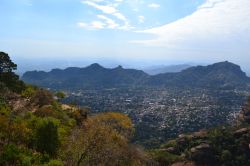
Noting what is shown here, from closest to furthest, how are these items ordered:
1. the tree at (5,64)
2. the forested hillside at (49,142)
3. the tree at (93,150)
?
the forested hillside at (49,142) → the tree at (93,150) → the tree at (5,64)

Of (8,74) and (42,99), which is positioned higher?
(8,74)

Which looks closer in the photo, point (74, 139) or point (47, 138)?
point (47, 138)

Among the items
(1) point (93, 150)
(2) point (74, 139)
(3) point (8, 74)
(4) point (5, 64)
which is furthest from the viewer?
(3) point (8, 74)

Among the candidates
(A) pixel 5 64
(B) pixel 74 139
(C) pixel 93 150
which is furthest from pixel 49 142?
(A) pixel 5 64

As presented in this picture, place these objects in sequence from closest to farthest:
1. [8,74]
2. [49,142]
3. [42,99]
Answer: [49,142] < [42,99] < [8,74]

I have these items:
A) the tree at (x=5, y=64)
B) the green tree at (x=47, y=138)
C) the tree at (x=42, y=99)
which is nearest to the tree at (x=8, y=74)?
the tree at (x=5, y=64)

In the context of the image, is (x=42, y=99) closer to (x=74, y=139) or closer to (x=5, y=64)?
(x=5, y=64)

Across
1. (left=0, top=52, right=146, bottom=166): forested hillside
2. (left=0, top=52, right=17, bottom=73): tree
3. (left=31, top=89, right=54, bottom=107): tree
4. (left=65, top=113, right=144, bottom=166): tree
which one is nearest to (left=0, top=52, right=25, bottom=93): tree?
(left=0, top=52, right=17, bottom=73): tree

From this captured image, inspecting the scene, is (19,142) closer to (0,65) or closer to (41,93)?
(41,93)

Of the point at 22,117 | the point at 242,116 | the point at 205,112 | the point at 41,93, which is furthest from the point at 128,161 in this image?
the point at 205,112

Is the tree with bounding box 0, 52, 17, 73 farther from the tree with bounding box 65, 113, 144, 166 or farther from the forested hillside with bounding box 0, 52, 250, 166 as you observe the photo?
the tree with bounding box 65, 113, 144, 166

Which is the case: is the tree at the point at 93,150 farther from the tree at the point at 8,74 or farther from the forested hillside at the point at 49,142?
the tree at the point at 8,74
